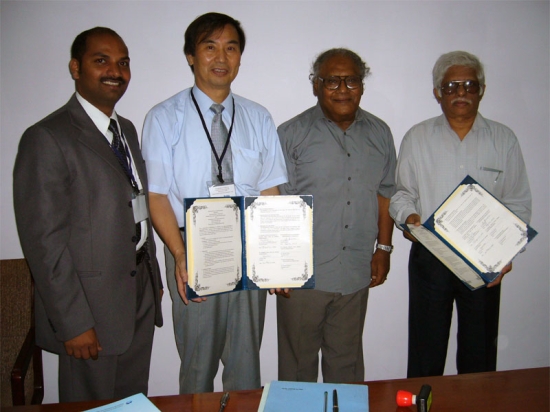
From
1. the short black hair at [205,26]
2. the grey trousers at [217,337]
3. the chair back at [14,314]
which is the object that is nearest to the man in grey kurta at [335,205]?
the grey trousers at [217,337]

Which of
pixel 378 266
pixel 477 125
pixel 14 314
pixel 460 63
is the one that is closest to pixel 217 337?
pixel 378 266

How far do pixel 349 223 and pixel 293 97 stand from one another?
99 centimetres

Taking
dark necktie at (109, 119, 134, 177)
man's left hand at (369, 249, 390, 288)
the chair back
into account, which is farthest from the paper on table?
man's left hand at (369, 249, 390, 288)

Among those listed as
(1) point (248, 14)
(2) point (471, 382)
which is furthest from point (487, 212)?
(1) point (248, 14)

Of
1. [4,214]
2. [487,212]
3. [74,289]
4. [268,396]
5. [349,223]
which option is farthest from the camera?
[4,214]

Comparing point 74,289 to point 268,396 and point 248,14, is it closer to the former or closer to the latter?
point 268,396

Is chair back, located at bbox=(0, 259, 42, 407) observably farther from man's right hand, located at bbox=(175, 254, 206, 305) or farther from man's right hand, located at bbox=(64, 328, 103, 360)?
man's right hand, located at bbox=(175, 254, 206, 305)

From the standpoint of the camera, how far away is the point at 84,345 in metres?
1.67

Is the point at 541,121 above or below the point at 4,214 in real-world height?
above

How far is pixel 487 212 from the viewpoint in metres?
1.95

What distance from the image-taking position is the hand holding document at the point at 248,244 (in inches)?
69.4

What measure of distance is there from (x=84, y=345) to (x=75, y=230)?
49 centimetres

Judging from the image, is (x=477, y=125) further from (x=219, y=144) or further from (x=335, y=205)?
(x=219, y=144)

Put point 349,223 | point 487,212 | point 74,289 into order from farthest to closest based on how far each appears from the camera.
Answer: point 349,223 < point 487,212 < point 74,289
